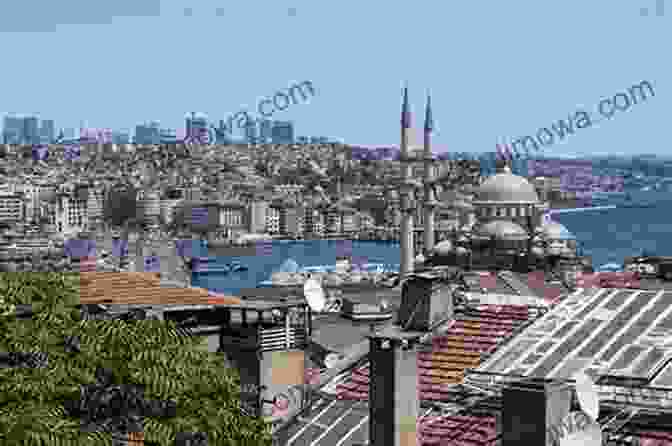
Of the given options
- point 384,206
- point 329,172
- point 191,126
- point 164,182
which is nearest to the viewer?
point 191,126

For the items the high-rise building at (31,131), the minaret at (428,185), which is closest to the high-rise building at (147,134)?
the high-rise building at (31,131)

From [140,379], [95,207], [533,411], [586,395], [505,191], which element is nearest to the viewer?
[140,379]

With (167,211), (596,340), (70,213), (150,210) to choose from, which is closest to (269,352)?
(596,340)

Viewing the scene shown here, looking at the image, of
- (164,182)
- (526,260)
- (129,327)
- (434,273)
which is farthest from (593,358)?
(164,182)

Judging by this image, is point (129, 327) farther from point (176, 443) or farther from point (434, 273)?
point (434, 273)

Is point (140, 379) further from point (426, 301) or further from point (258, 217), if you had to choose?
point (258, 217)

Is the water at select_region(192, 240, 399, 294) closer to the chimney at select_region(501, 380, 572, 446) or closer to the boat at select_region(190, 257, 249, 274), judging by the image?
the boat at select_region(190, 257, 249, 274)

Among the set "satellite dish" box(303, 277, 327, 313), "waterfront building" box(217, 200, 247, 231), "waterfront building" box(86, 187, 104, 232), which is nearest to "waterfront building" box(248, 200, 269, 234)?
"waterfront building" box(217, 200, 247, 231)
